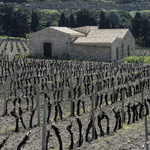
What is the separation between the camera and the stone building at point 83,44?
40.0 meters

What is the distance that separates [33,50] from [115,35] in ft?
35.4

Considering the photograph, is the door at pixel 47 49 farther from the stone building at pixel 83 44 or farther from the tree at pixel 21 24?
the tree at pixel 21 24

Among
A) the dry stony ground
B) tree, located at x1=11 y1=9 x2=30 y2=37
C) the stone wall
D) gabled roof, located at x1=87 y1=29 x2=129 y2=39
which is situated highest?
tree, located at x1=11 y1=9 x2=30 y2=37

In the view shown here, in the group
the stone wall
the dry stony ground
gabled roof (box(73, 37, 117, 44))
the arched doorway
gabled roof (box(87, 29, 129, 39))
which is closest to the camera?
the dry stony ground

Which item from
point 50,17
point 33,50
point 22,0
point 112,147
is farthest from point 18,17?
point 22,0

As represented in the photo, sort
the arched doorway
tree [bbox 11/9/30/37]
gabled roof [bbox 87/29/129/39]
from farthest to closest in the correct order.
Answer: tree [bbox 11/9/30/37], the arched doorway, gabled roof [bbox 87/29/129/39]

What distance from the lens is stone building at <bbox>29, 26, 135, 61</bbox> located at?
40.0m

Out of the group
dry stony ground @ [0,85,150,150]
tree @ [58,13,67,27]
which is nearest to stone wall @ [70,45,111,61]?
dry stony ground @ [0,85,150,150]

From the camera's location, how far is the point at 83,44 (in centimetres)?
4144

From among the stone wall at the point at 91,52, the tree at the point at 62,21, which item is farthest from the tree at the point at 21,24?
the stone wall at the point at 91,52

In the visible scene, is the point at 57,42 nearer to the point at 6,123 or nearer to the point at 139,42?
the point at 139,42

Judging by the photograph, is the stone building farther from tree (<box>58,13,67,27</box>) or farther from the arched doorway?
tree (<box>58,13,67,27</box>)

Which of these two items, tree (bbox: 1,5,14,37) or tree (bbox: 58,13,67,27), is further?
tree (bbox: 58,13,67,27)

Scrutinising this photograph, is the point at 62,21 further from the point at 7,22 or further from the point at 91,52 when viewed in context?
the point at 91,52
